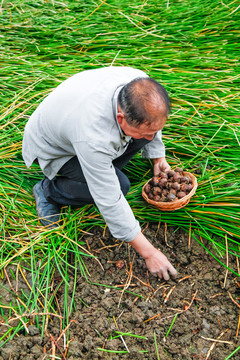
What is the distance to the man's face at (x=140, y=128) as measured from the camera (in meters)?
1.52

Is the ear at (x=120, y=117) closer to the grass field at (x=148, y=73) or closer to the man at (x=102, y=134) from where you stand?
the man at (x=102, y=134)

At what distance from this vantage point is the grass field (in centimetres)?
202

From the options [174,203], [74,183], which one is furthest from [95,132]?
[174,203]

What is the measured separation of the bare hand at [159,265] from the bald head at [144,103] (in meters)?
0.66

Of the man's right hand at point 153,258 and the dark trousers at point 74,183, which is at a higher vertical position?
the dark trousers at point 74,183

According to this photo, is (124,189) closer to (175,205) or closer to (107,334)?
(175,205)

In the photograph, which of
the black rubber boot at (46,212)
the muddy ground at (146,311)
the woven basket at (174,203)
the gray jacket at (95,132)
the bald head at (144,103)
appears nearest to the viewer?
the bald head at (144,103)

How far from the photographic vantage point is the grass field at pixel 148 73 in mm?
2015

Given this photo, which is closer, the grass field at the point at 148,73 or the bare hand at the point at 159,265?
the bare hand at the point at 159,265

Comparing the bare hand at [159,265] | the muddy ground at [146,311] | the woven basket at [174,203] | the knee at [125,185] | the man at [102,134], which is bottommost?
the muddy ground at [146,311]

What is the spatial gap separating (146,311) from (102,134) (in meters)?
0.88

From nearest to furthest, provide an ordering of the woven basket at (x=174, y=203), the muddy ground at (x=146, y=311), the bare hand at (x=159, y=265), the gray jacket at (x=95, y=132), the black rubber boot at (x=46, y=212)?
the gray jacket at (x=95, y=132) → the muddy ground at (x=146, y=311) → the bare hand at (x=159, y=265) → the woven basket at (x=174, y=203) → the black rubber boot at (x=46, y=212)

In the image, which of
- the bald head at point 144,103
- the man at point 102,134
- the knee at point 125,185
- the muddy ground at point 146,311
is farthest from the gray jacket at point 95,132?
the muddy ground at point 146,311

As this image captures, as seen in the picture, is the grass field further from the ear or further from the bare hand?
the ear
